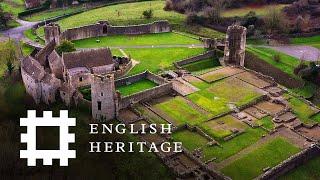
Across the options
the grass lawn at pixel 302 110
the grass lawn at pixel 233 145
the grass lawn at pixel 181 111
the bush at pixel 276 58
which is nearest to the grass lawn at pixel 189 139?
the grass lawn at pixel 233 145

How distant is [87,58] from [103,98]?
10.3 meters

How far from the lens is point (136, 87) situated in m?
54.5

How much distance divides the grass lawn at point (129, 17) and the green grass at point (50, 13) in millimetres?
3306

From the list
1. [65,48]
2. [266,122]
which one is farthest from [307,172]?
[65,48]

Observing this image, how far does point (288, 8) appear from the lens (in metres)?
80.0

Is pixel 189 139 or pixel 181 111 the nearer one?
pixel 189 139

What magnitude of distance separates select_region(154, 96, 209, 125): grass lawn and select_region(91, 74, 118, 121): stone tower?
557 cm

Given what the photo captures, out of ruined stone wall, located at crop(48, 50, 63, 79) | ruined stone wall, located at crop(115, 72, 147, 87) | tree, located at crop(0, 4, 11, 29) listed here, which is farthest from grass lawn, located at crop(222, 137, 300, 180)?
tree, located at crop(0, 4, 11, 29)

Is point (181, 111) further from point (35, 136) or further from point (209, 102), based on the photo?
point (35, 136)

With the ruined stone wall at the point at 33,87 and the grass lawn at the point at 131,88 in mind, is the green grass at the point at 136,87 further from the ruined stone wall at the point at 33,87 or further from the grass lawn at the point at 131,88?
A: the ruined stone wall at the point at 33,87

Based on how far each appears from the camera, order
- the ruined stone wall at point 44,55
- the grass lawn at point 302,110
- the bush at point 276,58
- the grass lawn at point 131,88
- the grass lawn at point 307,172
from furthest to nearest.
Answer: the bush at point 276,58, the ruined stone wall at point 44,55, the grass lawn at point 131,88, the grass lawn at point 302,110, the grass lawn at point 307,172

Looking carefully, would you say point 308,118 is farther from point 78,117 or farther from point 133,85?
point 78,117

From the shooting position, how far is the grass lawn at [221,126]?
149 ft

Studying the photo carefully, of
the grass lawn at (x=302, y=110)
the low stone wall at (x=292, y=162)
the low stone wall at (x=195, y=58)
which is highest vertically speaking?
the low stone wall at (x=195, y=58)
